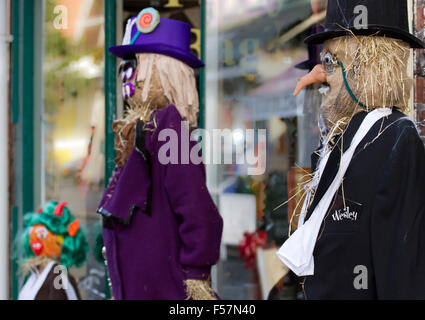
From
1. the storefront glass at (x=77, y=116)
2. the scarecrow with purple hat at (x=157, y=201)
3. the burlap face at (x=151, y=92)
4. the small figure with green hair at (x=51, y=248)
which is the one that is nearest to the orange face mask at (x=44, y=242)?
the small figure with green hair at (x=51, y=248)

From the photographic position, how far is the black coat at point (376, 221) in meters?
1.67

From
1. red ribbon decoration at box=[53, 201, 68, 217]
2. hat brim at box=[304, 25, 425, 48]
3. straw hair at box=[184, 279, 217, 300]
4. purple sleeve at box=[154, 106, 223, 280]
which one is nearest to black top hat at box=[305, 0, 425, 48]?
hat brim at box=[304, 25, 425, 48]

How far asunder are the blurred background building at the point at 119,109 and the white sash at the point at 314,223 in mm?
740

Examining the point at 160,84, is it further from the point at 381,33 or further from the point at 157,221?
the point at 381,33

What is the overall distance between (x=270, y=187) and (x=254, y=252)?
1.55 feet

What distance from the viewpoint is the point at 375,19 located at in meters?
1.85

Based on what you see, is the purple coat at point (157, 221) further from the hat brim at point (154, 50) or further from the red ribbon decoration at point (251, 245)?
the red ribbon decoration at point (251, 245)

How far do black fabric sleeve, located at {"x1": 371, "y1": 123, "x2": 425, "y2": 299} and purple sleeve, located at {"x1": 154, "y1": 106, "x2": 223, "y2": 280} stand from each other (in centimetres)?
100

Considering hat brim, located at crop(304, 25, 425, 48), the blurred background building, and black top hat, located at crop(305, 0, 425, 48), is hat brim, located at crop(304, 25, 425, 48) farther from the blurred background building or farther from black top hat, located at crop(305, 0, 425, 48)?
the blurred background building

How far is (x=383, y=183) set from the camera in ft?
5.60

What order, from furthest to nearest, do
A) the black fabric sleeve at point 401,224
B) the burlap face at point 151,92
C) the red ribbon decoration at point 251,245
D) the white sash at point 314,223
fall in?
the red ribbon decoration at point 251,245
the burlap face at point 151,92
the white sash at point 314,223
the black fabric sleeve at point 401,224

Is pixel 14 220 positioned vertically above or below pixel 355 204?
below
